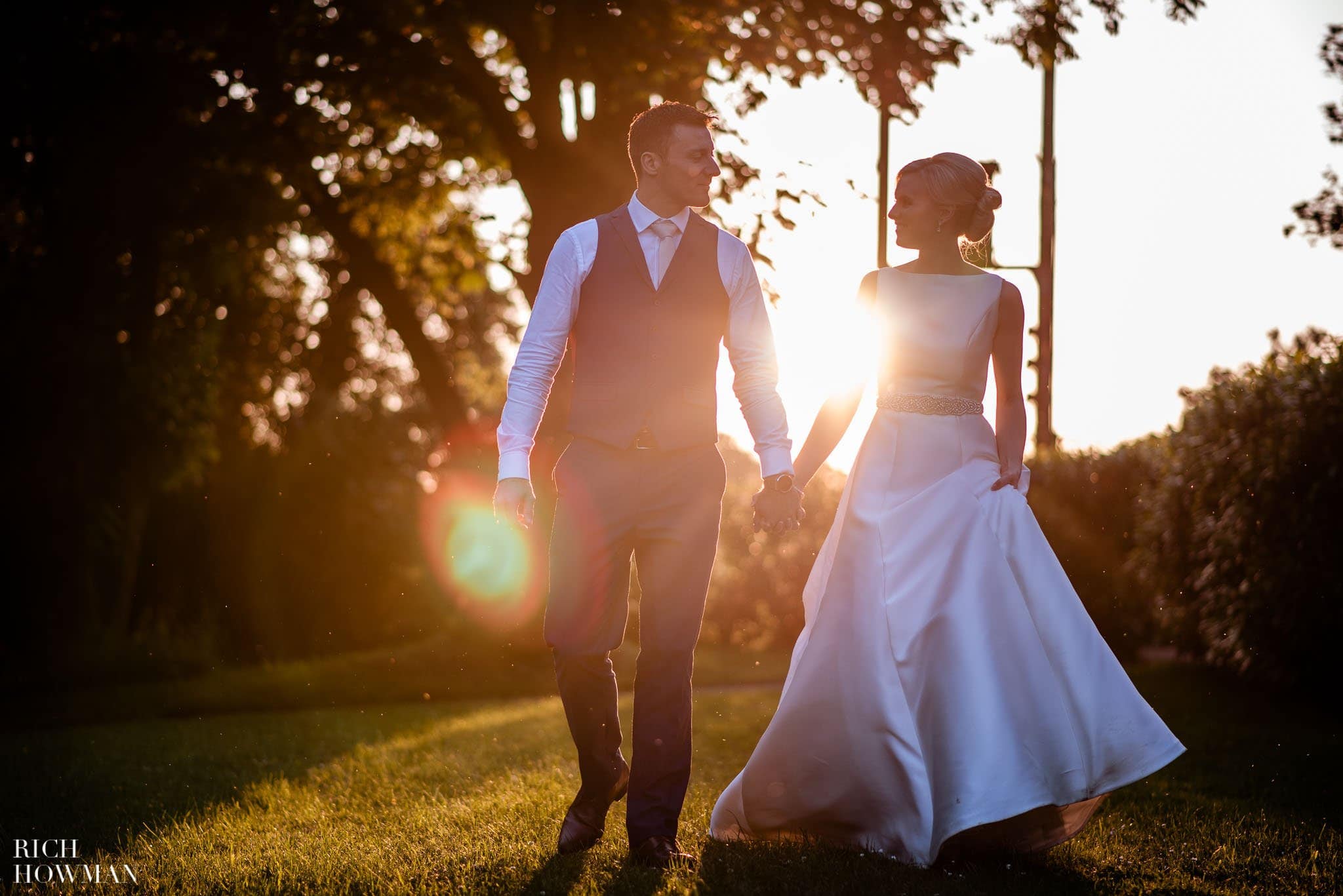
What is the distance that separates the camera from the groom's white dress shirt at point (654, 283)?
190 inches

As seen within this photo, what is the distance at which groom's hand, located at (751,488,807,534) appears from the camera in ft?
16.2

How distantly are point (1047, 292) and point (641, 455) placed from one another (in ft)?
47.5

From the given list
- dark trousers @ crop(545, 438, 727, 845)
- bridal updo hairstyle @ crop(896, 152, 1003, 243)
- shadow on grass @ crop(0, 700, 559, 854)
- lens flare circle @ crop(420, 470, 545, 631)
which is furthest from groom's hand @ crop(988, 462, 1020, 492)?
lens flare circle @ crop(420, 470, 545, 631)

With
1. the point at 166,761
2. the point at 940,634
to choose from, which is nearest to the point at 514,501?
the point at 940,634

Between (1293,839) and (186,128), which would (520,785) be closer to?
(1293,839)

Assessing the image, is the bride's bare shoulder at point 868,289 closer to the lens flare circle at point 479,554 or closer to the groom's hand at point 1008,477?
the groom's hand at point 1008,477

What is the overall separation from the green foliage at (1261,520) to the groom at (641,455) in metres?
6.74

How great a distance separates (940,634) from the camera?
4.81 metres

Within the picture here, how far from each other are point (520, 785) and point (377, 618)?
34.9ft

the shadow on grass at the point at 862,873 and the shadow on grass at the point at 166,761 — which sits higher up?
the shadow on grass at the point at 862,873

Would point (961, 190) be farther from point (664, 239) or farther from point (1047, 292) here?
point (1047, 292)

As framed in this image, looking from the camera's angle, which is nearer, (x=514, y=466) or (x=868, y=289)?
(x=514, y=466)

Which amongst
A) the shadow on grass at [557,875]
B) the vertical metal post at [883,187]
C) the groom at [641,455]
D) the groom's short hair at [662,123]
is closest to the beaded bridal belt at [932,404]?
the groom at [641,455]

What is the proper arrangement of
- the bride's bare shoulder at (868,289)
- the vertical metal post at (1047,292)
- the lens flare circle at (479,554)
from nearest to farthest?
1. the bride's bare shoulder at (868,289)
2. the lens flare circle at (479,554)
3. the vertical metal post at (1047,292)
